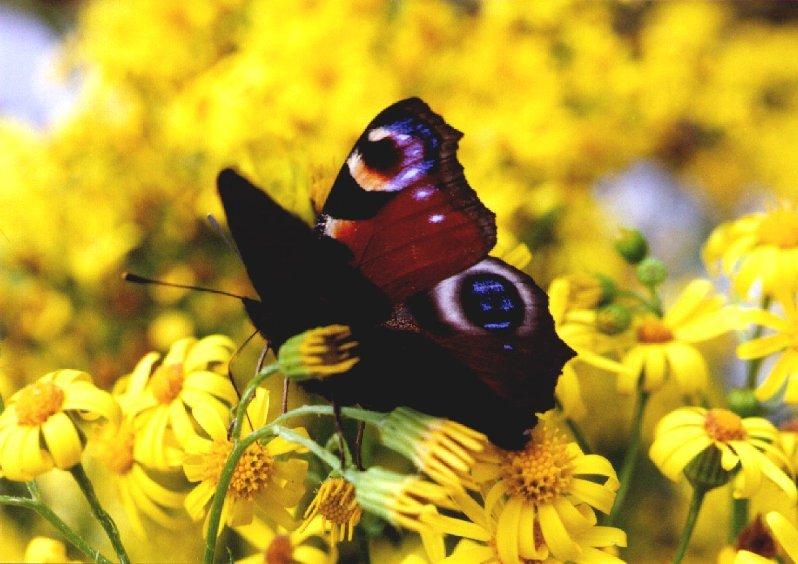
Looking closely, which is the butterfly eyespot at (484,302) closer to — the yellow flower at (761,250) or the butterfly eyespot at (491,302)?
the butterfly eyespot at (491,302)

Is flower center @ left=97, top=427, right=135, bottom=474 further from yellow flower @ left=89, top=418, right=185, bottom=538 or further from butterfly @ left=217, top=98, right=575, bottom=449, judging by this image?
butterfly @ left=217, top=98, right=575, bottom=449

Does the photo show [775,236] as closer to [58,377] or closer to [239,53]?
[58,377]

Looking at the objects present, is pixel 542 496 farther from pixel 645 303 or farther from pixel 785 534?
pixel 645 303

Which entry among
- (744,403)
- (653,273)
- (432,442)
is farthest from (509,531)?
(653,273)

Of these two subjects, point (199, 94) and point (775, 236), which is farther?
point (199, 94)

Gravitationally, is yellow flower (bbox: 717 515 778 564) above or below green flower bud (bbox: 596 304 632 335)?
below

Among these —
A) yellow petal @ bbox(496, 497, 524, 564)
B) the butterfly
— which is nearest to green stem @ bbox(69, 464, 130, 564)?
the butterfly

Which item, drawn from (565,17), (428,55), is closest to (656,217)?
(565,17)
